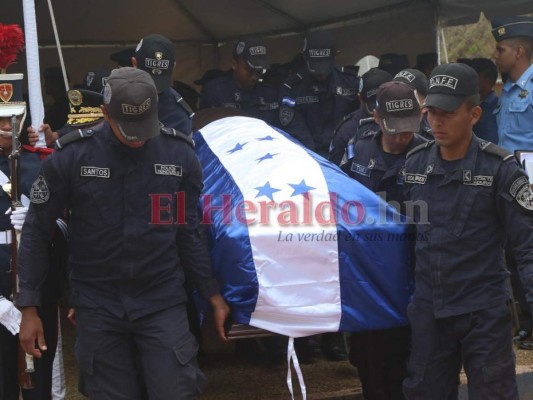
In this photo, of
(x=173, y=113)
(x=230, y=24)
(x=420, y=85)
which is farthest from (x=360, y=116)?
(x=230, y=24)

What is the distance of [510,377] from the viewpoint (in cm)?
362

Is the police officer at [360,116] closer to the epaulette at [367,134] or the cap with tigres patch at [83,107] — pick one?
the epaulette at [367,134]

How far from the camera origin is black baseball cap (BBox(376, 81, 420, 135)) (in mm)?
4395

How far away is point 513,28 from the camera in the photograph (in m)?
6.00

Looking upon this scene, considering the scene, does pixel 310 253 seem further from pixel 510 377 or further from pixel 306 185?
pixel 510 377

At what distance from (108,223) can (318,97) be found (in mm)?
3425

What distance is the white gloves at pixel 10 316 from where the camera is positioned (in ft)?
12.6

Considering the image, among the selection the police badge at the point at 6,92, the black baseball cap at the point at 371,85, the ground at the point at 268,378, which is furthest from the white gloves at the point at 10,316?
Result: the black baseball cap at the point at 371,85

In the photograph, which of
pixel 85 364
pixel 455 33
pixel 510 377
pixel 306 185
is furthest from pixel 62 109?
pixel 455 33

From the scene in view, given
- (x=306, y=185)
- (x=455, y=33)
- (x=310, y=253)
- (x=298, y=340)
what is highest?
(x=455, y=33)

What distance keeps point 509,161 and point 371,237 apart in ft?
2.58

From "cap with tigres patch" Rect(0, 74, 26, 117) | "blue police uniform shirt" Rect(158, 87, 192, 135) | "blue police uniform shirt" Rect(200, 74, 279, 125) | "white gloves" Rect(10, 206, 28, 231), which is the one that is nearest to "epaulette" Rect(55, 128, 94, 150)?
"white gloves" Rect(10, 206, 28, 231)

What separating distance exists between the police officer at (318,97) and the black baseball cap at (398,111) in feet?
6.42

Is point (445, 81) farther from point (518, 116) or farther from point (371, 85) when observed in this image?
point (518, 116)
